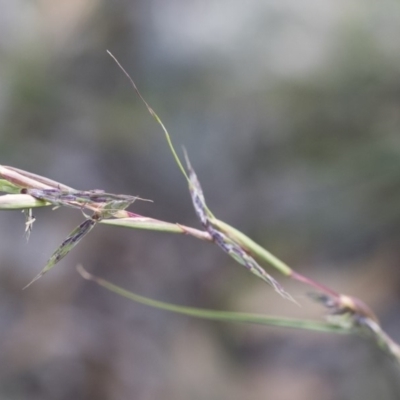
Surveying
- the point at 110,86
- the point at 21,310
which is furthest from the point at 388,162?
the point at 21,310

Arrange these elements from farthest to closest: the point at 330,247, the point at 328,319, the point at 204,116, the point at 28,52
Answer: the point at 28,52 → the point at 204,116 → the point at 330,247 → the point at 328,319

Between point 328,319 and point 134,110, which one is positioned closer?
point 328,319

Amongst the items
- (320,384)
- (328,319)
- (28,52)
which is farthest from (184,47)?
(328,319)

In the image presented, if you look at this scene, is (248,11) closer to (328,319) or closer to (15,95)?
(15,95)

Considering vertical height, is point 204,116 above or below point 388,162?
above

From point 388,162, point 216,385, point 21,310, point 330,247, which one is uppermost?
point 388,162

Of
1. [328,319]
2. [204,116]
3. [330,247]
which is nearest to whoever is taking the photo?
[328,319]
